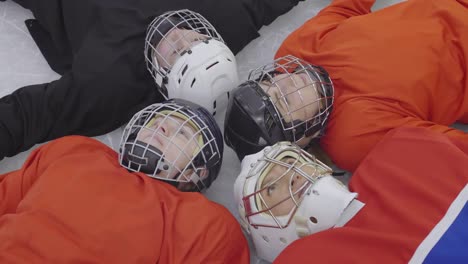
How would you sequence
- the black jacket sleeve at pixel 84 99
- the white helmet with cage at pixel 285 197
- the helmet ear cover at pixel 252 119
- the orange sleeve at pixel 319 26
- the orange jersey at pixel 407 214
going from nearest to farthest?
the orange jersey at pixel 407 214
the white helmet with cage at pixel 285 197
the helmet ear cover at pixel 252 119
the black jacket sleeve at pixel 84 99
the orange sleeve at pixel 319 26

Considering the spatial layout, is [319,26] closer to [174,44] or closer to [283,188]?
[174,44]

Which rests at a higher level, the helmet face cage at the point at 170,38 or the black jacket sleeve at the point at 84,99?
the helmet face cage at the point at 170,38

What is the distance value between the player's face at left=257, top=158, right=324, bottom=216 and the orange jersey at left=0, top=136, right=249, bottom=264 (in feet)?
0.28

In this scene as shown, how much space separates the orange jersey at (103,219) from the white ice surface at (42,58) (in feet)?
0.63

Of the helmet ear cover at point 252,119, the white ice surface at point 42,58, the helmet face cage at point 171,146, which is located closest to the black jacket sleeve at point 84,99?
the white ice surface at point 42,58

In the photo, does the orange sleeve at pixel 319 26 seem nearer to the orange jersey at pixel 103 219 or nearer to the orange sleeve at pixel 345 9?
the orange sleeve at pixel 345 9

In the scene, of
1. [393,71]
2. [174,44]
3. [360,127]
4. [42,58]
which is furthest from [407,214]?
[42,58]

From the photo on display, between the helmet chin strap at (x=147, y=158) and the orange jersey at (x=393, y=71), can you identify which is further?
the orange jersey at (x=393, y=71)

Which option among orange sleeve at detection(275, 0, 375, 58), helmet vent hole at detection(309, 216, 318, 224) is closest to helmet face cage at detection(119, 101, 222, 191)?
helmet vent hole at detection(309, 216, 318, 224)

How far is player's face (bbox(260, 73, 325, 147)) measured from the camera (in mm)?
1019

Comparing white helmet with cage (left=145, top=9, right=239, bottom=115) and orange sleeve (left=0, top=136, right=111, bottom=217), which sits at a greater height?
white helmet with cage (left=145, top=9, right=239, bottom=115)

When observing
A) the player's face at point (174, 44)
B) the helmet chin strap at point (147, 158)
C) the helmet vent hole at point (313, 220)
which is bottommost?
the helmet vent hole at point (313, 220)

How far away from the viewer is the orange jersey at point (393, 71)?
105cm

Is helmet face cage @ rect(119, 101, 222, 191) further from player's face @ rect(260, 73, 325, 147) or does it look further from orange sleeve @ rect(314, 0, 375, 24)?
orange sleeve @ rect(314, 0, 375, 24)
